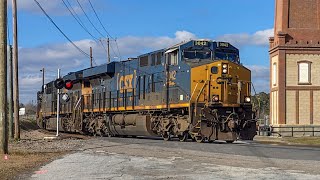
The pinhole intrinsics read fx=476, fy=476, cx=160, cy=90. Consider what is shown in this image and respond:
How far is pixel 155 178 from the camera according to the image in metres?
11.1

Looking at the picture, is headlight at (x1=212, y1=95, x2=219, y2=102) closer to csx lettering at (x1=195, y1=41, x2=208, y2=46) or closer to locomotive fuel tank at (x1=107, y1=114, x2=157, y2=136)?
csx lettering at (x1=195, y1=41, x2=208, y2=46)

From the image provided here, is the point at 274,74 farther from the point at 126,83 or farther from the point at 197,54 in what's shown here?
the point at 197,54

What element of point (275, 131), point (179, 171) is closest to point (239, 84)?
point (179, 171)

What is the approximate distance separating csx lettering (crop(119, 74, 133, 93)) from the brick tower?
1966 centimetres

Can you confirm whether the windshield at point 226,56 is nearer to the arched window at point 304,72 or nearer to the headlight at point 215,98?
the headlight at point 215,98

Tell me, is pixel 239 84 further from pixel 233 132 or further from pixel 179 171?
pixel 179 171

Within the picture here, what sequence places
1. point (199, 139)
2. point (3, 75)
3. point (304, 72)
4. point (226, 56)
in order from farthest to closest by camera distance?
1. point (304, 72)
2. point (226, 56)
3. point (199, 139)
4. point (3, 75)

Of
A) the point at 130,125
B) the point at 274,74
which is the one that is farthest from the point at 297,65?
the point at 130,125

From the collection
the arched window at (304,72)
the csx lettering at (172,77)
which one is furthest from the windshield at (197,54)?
the arched window at (304,72)

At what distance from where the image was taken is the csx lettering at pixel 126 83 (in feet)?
95.6

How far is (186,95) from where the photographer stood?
22.8 meters

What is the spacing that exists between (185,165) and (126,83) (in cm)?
1678

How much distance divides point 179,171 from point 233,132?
33.9 feet

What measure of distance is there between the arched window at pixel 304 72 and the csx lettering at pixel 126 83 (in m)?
21.5
